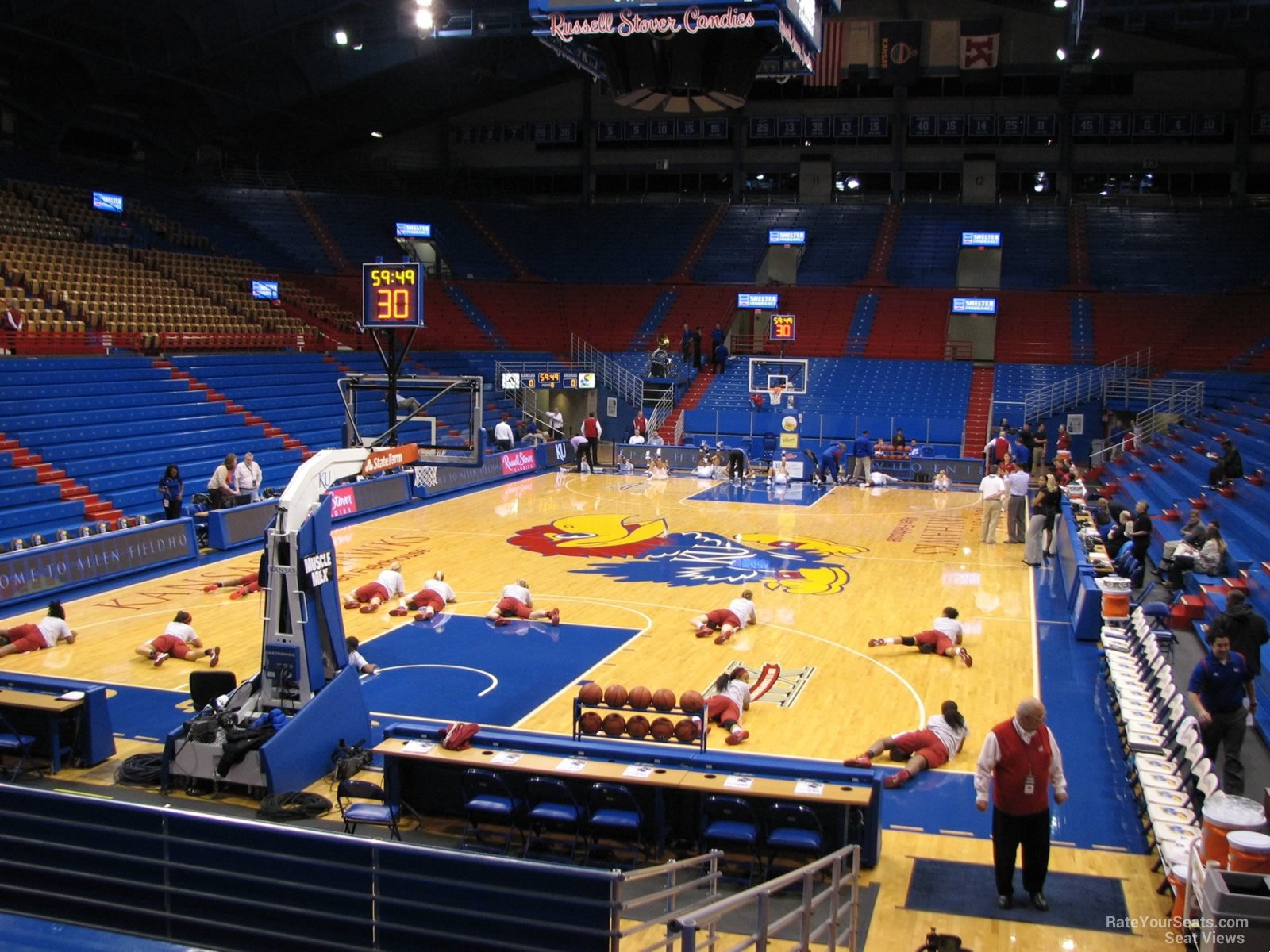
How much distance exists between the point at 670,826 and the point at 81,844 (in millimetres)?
4589

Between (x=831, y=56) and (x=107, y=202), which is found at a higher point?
(x=831, y=56)

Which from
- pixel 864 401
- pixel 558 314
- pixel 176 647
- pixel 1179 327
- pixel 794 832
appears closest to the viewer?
pixel 794 832

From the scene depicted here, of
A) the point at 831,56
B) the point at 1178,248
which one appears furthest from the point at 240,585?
the point at 1178,248

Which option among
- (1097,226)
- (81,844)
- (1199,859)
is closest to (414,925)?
(81,844)

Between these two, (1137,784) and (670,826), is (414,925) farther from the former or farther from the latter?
(1137,784)

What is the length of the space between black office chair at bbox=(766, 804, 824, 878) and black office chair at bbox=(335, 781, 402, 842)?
317 centimetres

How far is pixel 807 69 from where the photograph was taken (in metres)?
19.5

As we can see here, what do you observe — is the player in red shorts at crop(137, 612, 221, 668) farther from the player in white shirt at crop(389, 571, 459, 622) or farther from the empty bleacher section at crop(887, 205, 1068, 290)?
the empty bleacher section at crop(887, 205, 1068, 290)

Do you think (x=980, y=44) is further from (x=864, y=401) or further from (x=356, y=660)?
(x=356, y=660)

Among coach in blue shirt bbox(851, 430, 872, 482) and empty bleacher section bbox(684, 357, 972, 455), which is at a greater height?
empty bleacher section bbox(684, 357, 972, 455)

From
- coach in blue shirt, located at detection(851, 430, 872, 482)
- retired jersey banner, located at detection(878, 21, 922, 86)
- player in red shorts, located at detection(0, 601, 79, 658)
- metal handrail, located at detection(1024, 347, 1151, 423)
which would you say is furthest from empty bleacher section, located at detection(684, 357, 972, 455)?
player in red shorts, located at detection(0, 601, 79, 658)

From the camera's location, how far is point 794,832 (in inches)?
361

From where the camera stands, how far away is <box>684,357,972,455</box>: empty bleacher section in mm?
38469

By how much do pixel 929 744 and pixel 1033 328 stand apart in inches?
1404
